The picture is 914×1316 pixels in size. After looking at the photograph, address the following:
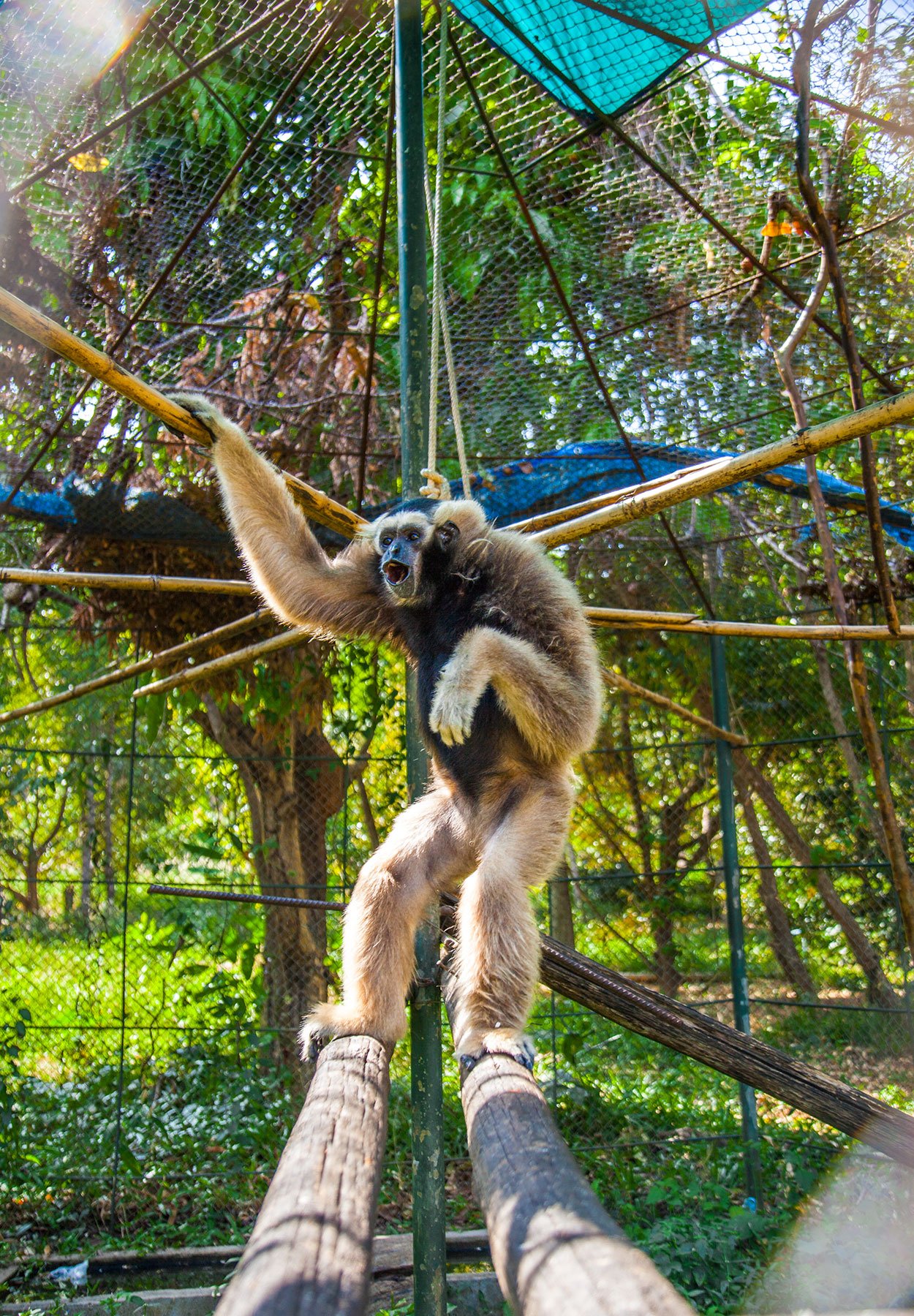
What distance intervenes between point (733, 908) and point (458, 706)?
4.11m

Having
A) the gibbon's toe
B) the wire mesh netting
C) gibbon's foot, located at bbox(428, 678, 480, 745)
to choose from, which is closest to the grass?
the wire mesh netting

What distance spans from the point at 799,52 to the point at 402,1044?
6541 mm

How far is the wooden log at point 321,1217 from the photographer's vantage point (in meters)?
1.26

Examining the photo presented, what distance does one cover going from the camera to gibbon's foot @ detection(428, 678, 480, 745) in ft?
10.1

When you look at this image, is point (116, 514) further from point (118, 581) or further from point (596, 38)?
point (596, 38)

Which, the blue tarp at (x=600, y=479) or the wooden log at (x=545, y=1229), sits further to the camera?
the blue tarp at (x=600, y=479)

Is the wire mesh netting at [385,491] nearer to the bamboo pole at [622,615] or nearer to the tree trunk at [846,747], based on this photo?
the tree trunk at [846,747]

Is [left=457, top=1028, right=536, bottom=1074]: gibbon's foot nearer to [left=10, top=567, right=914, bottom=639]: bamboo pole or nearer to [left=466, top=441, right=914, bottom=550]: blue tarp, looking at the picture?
[left=10, top=567, right=914, bottom=639]: bamboo pole

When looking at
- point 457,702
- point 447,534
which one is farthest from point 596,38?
point 457,702

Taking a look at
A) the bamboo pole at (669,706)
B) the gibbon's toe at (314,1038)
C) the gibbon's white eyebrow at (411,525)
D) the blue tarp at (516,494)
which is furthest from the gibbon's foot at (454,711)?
the blue tarp at (516,494)

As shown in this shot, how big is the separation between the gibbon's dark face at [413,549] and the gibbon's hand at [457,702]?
56 centimetres

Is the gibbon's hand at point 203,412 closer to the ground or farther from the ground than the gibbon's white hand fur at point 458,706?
farther from the ground

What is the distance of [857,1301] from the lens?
4609 mm

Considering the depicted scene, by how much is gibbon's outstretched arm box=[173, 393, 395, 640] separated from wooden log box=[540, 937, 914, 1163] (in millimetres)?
1647
